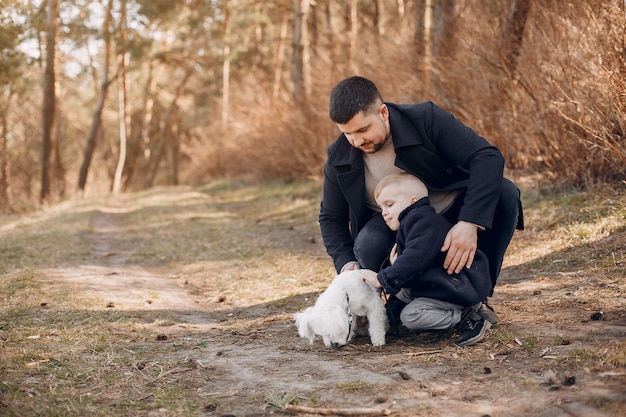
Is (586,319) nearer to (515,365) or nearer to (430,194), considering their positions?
(515,365)

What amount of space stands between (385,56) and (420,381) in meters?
9.06

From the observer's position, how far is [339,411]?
2789mm

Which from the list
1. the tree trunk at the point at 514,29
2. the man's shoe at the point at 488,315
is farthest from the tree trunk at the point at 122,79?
the man's shoe at the point at 488,315

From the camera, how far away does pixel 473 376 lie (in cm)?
317

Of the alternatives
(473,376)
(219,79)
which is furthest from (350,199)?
(219,79)

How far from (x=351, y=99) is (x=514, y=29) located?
209 inches

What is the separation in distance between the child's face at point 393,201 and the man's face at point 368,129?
0.95 ft

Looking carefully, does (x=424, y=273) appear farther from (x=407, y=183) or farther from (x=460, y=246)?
(x=407, y=183)

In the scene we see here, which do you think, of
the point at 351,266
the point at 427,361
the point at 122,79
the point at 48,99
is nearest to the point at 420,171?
the point at 351,266

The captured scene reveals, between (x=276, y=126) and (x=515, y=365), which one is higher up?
(x=276, y=126)

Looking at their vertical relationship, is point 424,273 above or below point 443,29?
below

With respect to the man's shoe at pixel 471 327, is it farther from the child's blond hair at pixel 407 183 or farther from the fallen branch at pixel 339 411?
the fallen branch at pixel 339 411

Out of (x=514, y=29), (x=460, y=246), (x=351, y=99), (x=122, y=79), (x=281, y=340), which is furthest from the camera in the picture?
(x=122, y=79)

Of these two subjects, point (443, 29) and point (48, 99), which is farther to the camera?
point (48, 99)
